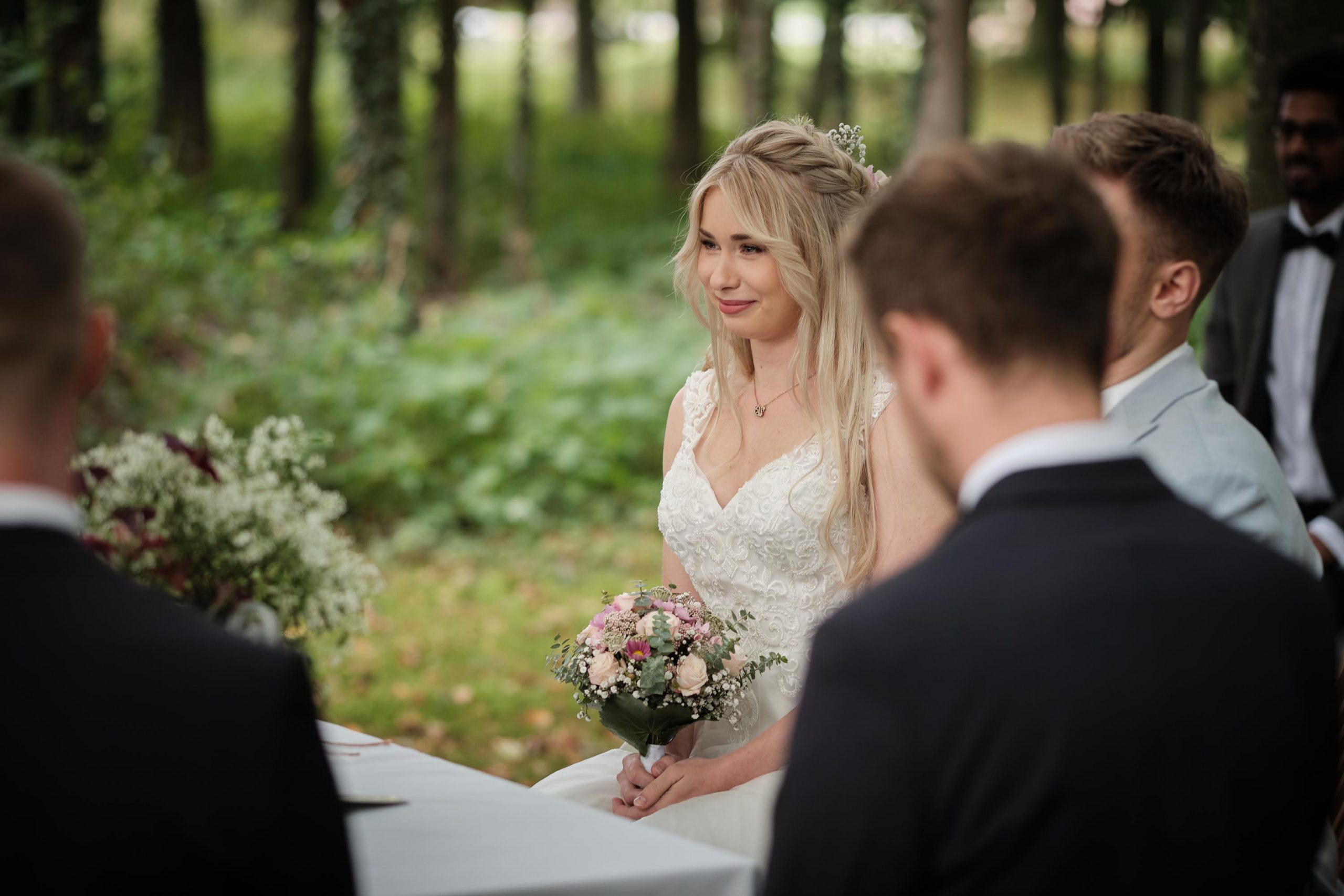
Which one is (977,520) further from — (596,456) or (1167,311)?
(596,456)

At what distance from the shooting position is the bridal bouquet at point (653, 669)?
109 inches

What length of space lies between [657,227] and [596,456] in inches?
396

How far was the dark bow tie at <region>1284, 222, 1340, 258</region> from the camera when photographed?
4.50 meters

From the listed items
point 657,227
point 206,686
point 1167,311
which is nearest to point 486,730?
point 1167,311

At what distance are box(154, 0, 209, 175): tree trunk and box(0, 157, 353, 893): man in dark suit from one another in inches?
665

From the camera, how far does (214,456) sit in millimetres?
3152

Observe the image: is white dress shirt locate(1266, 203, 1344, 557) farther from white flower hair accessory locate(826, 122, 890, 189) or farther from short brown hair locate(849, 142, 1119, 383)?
short brown hair locate(849, 142, 1119, 383)

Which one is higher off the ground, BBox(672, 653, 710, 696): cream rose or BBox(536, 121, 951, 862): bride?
BBox(536, 121, 951, 862): bride

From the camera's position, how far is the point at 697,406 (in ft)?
12.2

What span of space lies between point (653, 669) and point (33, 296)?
5.47ft

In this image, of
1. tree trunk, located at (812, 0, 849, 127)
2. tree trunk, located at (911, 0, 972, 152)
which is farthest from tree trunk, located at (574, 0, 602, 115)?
tree trunk, located at (911, 0, 972, 152)

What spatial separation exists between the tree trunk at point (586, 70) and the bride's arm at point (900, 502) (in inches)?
895

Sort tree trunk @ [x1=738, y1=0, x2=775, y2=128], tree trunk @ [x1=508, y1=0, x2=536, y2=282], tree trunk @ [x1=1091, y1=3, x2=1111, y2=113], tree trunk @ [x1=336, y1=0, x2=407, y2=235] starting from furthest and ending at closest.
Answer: tree trunk @ [x1=1091, y1=3, x2=1111, y2=113]
tree trunk @ [x1=738, y1=0, x2=775, y2=128]
tree trunk @ [x1=508, y1=0, x2=536, y2=282]
tree trunk @ [x1=336, y1=0, x2=407, y2=235]

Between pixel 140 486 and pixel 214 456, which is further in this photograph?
pixel 214 456
